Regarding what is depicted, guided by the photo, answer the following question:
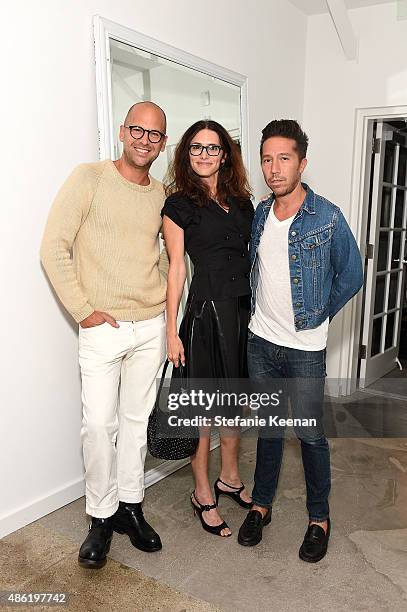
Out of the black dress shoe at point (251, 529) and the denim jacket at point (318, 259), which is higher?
the denim jacket at point (318, 259)

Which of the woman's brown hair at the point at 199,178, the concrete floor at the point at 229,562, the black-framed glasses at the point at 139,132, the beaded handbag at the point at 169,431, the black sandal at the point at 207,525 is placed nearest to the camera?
the concrete floor at the point at 229,562

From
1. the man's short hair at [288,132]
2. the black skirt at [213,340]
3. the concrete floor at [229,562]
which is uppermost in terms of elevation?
the man's short hair at [288,132]

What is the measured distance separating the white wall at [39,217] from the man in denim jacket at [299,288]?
83cm

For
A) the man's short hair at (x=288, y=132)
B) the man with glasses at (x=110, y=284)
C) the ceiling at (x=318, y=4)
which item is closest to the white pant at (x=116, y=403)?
the man with glasses at (x=110, y=284)

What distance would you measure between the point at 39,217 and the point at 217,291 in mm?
784

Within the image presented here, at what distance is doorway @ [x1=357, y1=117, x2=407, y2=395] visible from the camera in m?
4.38

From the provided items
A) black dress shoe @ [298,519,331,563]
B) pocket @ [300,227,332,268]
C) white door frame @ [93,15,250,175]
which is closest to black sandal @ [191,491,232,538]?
black dress shoe @ [298,519,331,563]

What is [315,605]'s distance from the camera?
2018 millimetres

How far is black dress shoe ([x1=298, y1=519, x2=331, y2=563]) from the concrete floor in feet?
0.10

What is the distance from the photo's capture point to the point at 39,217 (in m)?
2.38

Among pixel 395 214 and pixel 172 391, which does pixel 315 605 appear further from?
pixel 395 214

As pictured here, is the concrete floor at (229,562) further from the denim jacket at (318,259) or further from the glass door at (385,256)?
the glass door at (385,256)

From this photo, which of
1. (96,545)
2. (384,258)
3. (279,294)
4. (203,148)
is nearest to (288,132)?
(203,148)

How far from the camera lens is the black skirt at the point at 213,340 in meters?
2.34
